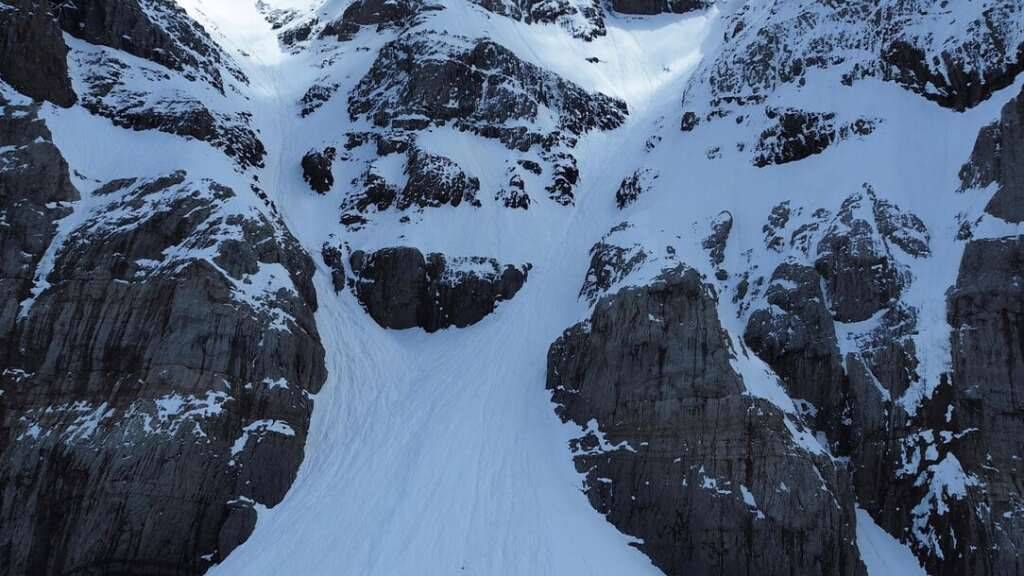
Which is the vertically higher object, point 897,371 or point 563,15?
point 563,15

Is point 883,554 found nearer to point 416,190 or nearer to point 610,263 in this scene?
point 610,263

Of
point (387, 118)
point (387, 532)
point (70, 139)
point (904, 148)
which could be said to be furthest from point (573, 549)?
point (387, 118)

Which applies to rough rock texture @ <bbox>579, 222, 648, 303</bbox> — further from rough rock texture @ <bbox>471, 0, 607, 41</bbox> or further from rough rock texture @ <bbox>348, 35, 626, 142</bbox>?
rough rock texture @ <bbox>471, 0, 607, 41</bbox>

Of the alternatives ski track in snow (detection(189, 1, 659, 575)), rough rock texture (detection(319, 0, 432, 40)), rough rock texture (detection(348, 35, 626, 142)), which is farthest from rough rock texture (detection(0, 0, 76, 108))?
rough rock texture (detection(319, 0, 432, 40))

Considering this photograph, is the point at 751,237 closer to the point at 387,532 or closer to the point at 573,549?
the point at 573,549

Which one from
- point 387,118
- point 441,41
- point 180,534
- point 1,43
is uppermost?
point 441,41

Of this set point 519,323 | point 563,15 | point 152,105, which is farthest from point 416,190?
point 563,15
